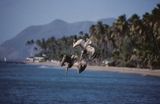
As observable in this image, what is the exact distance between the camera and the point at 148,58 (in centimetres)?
12119

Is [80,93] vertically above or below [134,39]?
below

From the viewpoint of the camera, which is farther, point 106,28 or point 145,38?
point 106,28

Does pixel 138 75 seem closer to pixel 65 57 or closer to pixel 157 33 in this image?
pixel 157 33

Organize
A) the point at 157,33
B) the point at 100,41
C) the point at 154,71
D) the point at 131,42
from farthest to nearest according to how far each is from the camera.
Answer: the point at 100,41
the point at 131,42
the point at 157,33
the point at 154,71

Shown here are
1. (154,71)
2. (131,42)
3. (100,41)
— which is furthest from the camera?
(100,41)

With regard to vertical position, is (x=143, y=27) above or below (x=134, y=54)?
above

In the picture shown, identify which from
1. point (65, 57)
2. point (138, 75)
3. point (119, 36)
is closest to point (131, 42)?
point (119, 36)

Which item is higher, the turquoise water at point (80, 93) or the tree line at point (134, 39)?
the tree line at point (134, 39)

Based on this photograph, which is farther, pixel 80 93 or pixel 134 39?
pixel 134 39

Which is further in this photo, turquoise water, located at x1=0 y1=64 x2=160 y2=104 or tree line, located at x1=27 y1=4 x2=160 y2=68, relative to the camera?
tree line, located at x1=27 y1=4 x2=160 y2=68

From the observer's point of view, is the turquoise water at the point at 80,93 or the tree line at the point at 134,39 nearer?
the turquoise water at the point at 80,93

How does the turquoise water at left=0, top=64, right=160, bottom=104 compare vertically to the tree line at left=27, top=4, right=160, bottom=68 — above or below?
below

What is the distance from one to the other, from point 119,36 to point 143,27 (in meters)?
24.3

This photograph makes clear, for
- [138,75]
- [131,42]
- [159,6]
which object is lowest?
[138,75]
